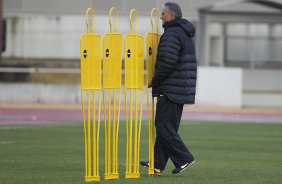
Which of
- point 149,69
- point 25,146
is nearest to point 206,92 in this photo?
point 25,146

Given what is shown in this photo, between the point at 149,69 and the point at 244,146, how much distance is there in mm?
7416

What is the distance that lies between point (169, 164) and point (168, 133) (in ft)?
8.68

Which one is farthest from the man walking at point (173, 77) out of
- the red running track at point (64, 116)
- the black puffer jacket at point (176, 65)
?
the red running track at point (64, 116)

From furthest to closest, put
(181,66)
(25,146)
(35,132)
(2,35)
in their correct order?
(2,35)
(35,132)
(25,146)
(181,66)

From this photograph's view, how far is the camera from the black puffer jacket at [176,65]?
12594 millimetres

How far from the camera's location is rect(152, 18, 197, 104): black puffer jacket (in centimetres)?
1259

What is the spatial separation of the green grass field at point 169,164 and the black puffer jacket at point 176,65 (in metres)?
1.07

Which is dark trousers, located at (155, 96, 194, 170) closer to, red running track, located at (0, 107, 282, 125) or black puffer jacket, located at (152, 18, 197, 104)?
black puffer jacket, located at (152, 18, 197, 104)

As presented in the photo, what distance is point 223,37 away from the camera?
4559cm

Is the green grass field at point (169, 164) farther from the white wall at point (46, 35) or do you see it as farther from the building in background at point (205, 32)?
the white wall at point (46, 35)

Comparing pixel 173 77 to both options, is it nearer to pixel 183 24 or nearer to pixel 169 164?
pixel 183 24

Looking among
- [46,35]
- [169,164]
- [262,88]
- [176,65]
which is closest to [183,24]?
[176,65]

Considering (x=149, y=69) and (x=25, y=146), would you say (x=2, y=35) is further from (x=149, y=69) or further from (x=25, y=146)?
(x=149, y=69)

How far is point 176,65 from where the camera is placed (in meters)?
12.7
